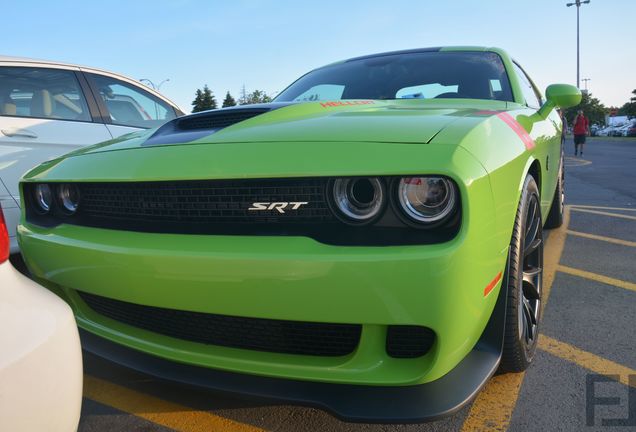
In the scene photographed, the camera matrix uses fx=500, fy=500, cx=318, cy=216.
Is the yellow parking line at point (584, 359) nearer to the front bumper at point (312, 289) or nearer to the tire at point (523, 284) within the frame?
the tire at point (523, 284)

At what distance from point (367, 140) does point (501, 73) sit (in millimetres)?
1898

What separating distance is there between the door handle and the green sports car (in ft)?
6.61

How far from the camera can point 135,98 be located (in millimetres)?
4617

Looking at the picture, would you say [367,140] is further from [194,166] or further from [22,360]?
[22,360]

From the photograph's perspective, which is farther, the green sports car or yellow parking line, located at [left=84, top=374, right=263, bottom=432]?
yellow parking line, located at [left=84, top=374, right=263, bottom=432]

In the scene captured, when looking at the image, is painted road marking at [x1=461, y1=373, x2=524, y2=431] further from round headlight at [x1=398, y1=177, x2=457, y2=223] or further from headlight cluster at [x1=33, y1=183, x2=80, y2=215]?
headlight cluster at [x1=33, y1=183, x2=80, y2=215]

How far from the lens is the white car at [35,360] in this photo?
1021mm

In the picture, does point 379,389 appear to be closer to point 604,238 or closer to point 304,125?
→ point 304,125

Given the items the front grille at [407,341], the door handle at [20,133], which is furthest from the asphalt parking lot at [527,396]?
the door handle at [20,133]

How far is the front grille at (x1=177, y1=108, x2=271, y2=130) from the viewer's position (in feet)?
6.36

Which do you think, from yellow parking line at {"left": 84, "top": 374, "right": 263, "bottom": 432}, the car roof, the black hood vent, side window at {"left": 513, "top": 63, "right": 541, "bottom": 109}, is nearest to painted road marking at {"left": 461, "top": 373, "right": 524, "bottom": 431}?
yellow parking line at {"left": 84, "top": 374, "right": 263, "bottom": 432}

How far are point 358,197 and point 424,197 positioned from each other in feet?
0.63

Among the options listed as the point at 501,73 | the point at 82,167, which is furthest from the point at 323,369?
the point at 501,73

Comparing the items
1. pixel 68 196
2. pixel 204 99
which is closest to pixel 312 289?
pixel 68 196
